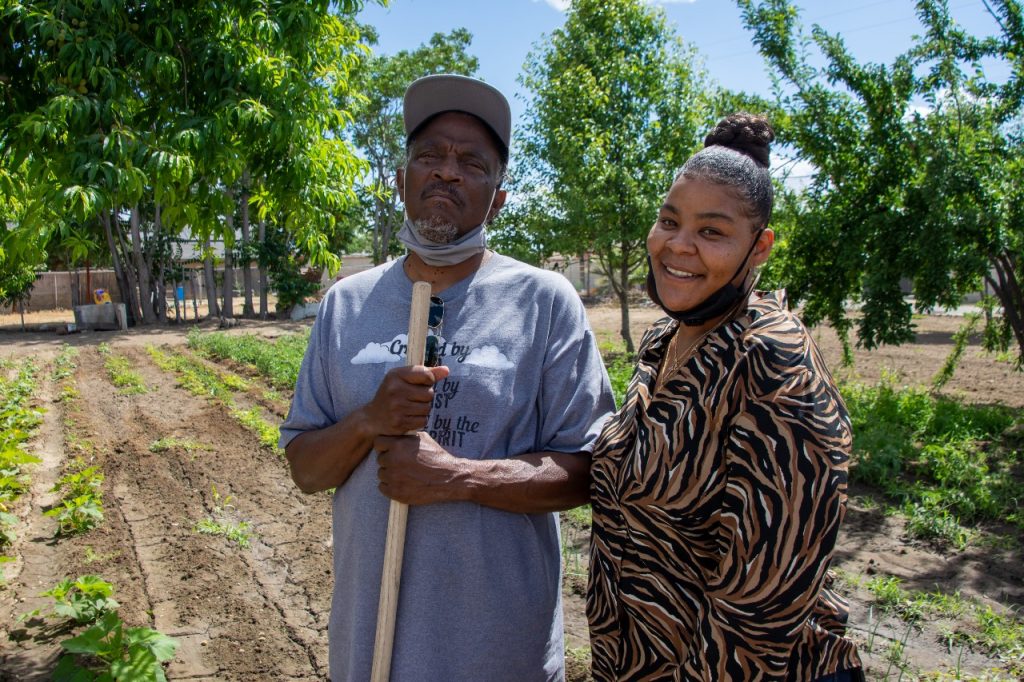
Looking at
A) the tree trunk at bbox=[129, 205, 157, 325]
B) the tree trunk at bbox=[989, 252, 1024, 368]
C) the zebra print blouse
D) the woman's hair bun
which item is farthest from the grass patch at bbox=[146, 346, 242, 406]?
the tree trunk at bbox=[129, 205, 157, 325]

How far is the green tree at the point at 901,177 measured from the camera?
19.8 ft

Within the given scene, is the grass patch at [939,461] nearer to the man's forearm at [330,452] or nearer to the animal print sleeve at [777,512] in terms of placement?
the animal print sleeve at [777,512]

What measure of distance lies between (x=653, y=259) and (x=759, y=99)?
6.81m

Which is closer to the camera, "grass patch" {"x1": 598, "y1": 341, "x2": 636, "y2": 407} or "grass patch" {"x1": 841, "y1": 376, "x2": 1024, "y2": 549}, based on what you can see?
"grass patch" {"x1": 841, "y1": 376, "x2": 1024, "y2": 549}

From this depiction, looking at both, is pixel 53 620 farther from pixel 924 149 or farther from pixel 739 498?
pixel 924 149

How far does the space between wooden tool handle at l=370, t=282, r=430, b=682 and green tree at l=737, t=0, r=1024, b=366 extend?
18.3ft

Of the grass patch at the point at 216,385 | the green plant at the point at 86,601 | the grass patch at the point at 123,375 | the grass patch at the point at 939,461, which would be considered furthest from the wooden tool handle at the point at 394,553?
the grass patch at the point at 123,375

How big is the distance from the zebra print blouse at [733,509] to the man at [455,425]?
184 millimetres

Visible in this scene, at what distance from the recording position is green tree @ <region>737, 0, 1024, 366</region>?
6.04 m

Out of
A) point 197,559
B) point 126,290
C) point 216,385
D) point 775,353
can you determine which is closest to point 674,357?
point 775,353

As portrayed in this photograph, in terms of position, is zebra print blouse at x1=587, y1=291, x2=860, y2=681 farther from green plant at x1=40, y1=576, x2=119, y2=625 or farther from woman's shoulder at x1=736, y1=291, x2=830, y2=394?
green plant at x1=40, y1=576, x2=119, y2=625

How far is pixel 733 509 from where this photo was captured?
4.30ft

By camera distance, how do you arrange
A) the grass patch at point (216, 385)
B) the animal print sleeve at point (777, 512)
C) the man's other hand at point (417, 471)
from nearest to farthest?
the animal print sleeve at point (777, 512) < the man's other hand at point (417, 471) < the grass patch at point (216, 385)

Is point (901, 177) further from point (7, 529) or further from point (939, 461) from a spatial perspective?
point (7, 529)
